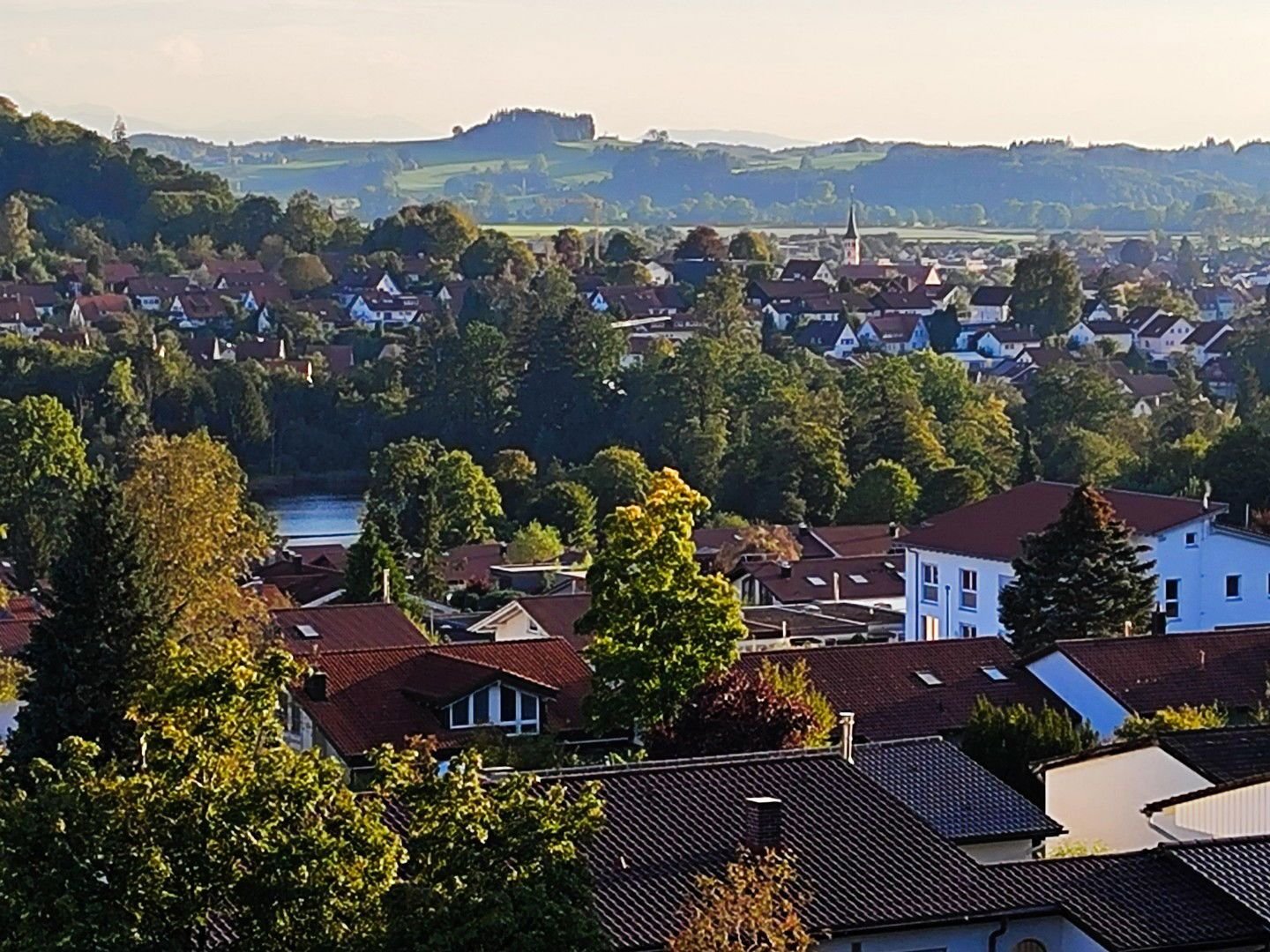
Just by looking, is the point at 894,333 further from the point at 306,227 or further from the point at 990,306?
the point at 306,227

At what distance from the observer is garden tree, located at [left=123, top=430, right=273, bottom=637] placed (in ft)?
99.5

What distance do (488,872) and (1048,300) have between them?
9032cm

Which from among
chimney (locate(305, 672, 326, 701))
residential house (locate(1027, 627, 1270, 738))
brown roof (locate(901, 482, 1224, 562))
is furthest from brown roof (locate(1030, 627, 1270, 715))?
brown roof (locate(901, 482, 1224, 562))

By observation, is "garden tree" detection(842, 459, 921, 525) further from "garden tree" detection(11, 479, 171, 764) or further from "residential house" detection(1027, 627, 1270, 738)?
"garden tree" detection(11, 479, 171, 764)

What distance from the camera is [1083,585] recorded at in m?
29.7

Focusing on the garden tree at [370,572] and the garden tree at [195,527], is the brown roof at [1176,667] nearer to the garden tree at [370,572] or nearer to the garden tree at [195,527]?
the garden tree at [195,527]

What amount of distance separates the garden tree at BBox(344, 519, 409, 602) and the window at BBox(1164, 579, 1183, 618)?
10820 mm

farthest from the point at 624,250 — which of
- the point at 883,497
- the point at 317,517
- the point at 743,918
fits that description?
the point at 743,918

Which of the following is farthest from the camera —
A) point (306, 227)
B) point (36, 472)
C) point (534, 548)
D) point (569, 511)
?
point (306, 227)

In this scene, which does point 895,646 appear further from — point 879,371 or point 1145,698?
point 879,371

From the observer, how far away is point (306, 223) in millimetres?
124750

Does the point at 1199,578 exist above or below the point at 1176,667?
below

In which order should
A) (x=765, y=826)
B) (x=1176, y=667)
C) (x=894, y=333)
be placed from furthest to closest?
(x=894, y=333) → (x=1176, y=667) → (x=765, y=826)

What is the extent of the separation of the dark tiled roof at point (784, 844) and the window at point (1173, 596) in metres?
19.5
